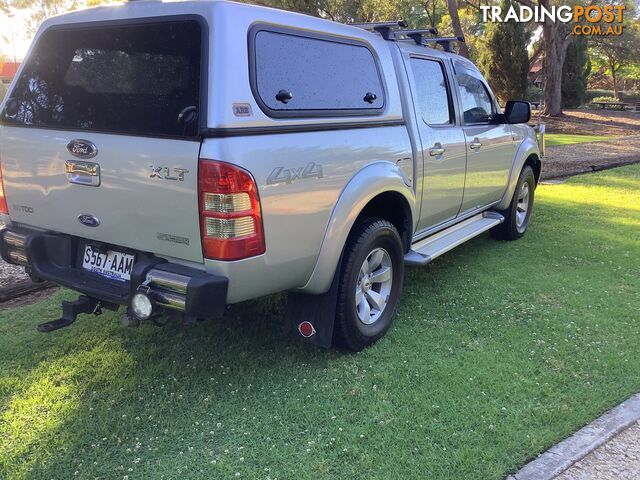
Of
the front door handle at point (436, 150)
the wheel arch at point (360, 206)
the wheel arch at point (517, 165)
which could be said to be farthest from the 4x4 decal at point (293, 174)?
the wheel arch at point (517, 165)

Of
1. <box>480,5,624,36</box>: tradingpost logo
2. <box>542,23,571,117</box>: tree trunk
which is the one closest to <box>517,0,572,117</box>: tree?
<box>542,23,571,117</box>: tree trunk

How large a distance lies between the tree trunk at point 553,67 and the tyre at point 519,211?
21154mm

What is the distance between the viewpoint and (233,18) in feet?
9.11

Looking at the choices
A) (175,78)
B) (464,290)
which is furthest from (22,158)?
(464,290)

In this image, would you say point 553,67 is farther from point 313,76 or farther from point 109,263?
point 109,263

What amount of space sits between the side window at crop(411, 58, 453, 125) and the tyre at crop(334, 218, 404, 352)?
3.62 feet

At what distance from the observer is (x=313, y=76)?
3.30 m

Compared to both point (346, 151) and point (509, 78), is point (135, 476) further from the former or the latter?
point (509, 78)

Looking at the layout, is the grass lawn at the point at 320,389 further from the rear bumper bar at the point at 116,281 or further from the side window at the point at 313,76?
the side window at the point at 313,76

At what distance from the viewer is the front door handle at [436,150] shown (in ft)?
14.2

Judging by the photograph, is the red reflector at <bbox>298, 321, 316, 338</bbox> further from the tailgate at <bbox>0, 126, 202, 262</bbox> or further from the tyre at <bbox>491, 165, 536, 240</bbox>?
the tyre at <bbox>491, 165, 536, 240</bbox>

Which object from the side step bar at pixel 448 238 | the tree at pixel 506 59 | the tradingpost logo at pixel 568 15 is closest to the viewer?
the side step bar at pixel 448 238

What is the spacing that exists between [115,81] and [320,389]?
206 centimetres

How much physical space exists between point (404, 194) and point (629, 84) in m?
A: 65.3
